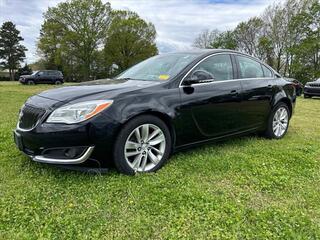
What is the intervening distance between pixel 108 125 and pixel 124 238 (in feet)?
3.74

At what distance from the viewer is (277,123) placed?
5.18m

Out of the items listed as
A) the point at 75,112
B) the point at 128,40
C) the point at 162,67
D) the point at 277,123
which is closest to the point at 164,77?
the point at 162,67

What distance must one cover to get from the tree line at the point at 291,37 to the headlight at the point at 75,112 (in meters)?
33.3

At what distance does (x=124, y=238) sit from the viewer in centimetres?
225

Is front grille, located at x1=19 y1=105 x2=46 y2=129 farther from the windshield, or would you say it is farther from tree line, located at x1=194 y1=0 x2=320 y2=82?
tree line, located at x1=194 y1=0 x2=320 y2=82

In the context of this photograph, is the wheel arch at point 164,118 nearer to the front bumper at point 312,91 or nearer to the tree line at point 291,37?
the front bumper at point 312,91

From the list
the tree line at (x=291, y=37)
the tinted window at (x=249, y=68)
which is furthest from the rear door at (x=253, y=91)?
the tree line at (x=291, y=37)

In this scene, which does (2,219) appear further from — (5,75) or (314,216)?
(5,75)

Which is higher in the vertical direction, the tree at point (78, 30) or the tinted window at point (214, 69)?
the tree at point (78, 30)

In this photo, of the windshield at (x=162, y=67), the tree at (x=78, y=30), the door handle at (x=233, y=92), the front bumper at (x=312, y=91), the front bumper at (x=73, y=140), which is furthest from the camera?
the tree at (x=78, y=30)

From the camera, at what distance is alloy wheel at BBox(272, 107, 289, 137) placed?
5117 mm

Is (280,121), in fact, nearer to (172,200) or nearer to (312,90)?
(172,200)

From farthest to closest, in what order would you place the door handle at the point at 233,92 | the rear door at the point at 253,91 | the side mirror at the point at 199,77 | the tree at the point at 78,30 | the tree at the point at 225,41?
the tree at the point at 225,41
the tree at the point at 78,30
the rear door at the point at 253,91
the door handle at the point at 233,92
the side mirror at the point at 199,77

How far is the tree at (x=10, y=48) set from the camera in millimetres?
51344
